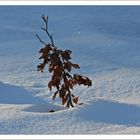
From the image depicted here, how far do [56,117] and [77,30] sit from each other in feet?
14.7

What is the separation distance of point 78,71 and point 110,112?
7.99 feet

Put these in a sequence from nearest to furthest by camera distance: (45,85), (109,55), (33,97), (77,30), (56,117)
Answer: (56,117) < (33,97) < (45,85) < (109,55) < (77,30)

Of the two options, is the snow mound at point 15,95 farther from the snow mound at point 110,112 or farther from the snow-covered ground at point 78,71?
the snow mound at point 110,112

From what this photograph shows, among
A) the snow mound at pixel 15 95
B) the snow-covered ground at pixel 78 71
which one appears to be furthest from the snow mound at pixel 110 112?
the snow mound at pixel 15 95

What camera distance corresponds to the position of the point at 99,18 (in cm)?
837

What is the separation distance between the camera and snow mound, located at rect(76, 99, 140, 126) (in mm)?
3375

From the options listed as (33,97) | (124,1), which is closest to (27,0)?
(124,1)

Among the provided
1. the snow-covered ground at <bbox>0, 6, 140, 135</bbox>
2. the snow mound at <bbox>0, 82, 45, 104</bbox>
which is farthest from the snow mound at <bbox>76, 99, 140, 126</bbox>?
the snow mound at <bbox>0, 82, 45, 104</bbox>

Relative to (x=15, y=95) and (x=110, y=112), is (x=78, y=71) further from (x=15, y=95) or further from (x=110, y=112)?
(x=110, y=112)

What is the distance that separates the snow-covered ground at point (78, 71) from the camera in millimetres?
3273

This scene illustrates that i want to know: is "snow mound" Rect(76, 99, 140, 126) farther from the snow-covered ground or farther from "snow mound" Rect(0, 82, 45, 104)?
"snow mound" Rect(0, 82, 45, 104)

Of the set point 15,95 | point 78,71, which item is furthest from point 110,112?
point 78,71

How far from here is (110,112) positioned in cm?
352

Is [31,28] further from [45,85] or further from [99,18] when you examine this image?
[45,85]
